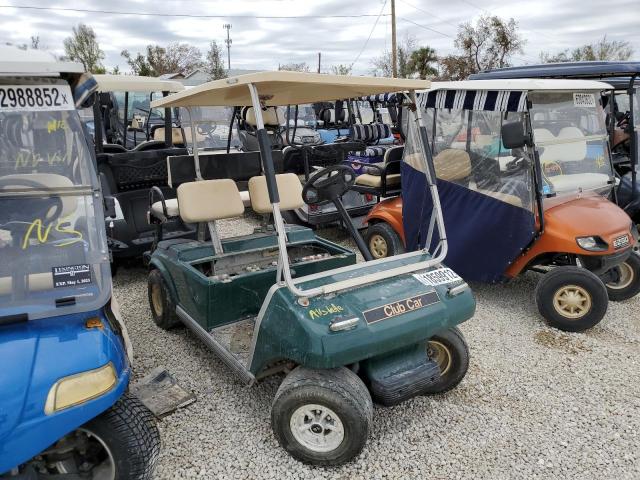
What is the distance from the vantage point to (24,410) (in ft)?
5.27

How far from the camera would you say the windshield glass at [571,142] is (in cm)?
Result: 390

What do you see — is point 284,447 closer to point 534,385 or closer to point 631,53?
point 534,385

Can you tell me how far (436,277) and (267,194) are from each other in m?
1.48

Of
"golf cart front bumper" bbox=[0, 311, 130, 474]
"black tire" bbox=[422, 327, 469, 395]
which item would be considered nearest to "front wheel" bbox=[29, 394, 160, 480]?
"golf cart front bumper" bbox=[0, 311, 130, 474]

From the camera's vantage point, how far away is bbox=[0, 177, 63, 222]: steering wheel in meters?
2.04

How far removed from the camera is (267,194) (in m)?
3.53

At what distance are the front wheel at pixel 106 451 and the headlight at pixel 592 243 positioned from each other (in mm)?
3293

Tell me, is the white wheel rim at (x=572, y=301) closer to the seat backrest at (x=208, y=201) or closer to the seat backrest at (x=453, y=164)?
the seat backrest at (x=453, y=164)

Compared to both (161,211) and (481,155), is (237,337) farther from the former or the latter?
(481,155)

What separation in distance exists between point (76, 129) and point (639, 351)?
3.96m

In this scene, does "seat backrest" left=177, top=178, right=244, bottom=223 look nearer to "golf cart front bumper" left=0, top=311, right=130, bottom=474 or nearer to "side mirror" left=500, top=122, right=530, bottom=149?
"golf cart front bumper" left=0, top=311, right=130, bottom=474

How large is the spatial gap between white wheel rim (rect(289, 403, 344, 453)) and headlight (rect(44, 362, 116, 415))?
91cm

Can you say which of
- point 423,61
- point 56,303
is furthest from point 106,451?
point 423,61

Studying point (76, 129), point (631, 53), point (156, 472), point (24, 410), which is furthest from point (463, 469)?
point (631, 53)
